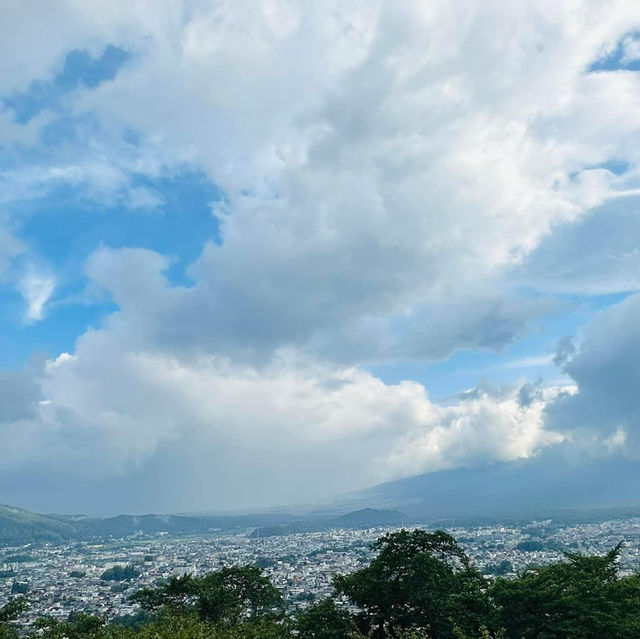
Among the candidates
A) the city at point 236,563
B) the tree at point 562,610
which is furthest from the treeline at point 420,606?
the city at point 236,563

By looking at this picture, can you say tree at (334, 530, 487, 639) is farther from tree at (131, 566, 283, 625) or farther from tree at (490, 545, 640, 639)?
tree at (131, 566, 283, 625)

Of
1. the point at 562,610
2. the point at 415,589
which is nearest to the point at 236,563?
the point at 415,589

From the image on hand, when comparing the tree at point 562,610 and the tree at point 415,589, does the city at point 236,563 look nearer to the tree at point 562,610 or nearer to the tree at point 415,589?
the tree at point 415,589

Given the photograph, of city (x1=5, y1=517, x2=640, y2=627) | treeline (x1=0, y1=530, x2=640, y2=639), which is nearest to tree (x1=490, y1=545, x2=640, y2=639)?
treeline (x1=0, y1=530, x2=640, y2=639)

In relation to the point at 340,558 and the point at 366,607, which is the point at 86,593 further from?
the point at 366,607

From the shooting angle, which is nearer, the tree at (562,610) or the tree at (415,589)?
the tree at (562,610)

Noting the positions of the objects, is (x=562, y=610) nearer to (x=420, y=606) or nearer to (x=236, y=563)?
(x=420, y=606)
